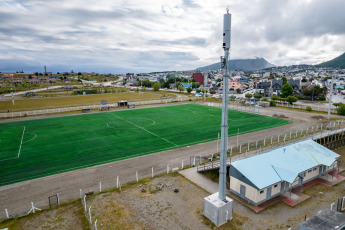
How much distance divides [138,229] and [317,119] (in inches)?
1799

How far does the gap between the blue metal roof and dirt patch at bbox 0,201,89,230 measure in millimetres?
12476

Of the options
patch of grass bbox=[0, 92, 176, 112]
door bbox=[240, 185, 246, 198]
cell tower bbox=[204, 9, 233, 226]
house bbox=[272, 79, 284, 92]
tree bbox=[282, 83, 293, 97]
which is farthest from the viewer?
house bbox=[272, 79, 284, 92]

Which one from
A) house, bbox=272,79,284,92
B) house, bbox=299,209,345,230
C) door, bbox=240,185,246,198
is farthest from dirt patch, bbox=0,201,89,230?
house, bbox=272,79,284,92

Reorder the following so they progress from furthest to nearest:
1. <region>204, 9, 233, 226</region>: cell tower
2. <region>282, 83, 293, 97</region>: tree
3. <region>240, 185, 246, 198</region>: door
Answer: <region>282, 83, 293, 97</region>: tree, <region>240, 185, 246, 198</region>: door, <region>204, 9, 233, 226</region>: cell tower

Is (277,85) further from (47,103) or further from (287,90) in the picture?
(47,103)

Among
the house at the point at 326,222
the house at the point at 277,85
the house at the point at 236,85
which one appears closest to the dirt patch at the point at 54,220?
the house at the point at 326,222

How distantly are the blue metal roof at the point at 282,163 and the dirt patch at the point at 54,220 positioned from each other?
12.5 meters

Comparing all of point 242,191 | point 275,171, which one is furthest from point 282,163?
point 242,191

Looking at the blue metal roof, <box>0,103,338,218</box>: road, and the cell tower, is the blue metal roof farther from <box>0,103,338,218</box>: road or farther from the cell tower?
<box>0,103,338,218</box>: road

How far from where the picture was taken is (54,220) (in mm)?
15344

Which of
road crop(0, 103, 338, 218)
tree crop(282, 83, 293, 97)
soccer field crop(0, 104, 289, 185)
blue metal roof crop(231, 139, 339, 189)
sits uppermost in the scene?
tree crop(282, 83, 293, 97)

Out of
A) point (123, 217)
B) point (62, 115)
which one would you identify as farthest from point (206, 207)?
point (62, 115)

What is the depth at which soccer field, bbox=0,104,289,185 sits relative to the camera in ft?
82.2

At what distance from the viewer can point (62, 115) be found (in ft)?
168
